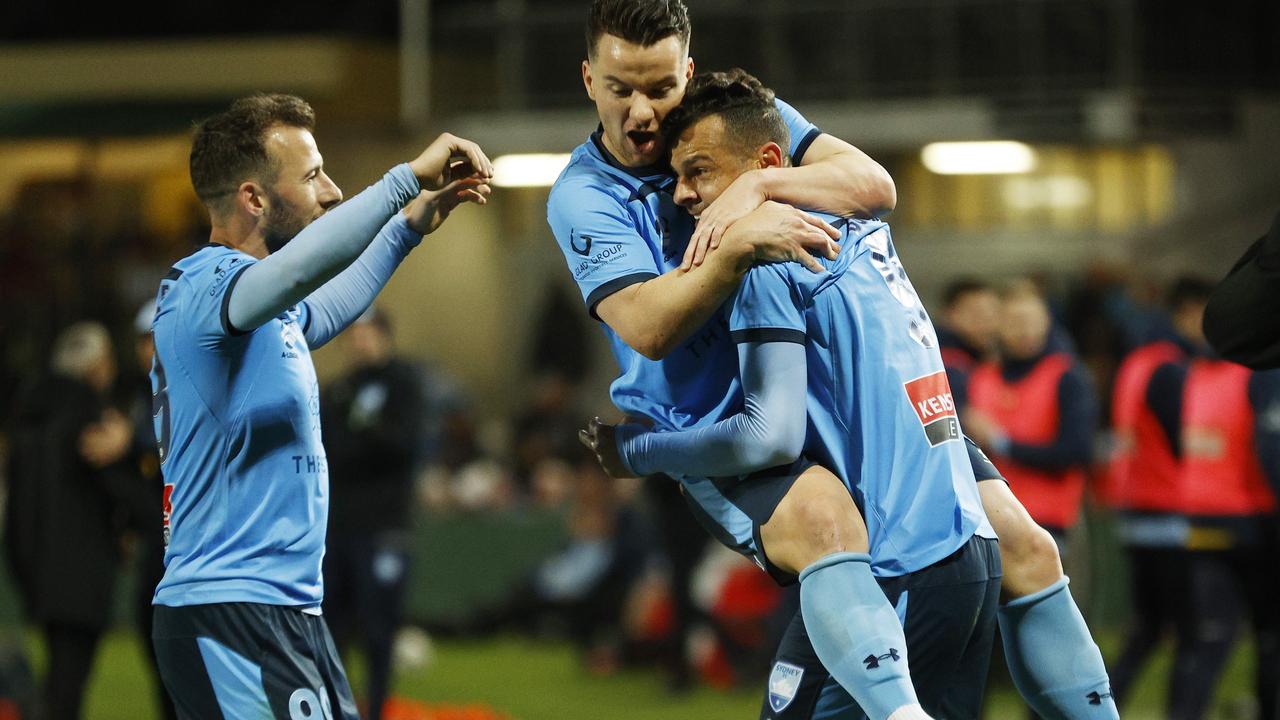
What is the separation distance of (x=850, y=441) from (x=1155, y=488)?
4577 millimetres

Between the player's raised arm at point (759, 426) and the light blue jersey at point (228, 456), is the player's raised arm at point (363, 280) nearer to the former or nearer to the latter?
the light blue jersey at point (228, 456)

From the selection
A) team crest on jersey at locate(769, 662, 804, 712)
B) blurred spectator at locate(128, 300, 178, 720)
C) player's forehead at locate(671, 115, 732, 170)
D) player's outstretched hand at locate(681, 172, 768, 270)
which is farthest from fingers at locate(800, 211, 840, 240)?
blurred spectator at locate(128, 300, 178, 720)

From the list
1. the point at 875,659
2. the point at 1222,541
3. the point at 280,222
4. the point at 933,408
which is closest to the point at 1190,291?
the point at 1222,541

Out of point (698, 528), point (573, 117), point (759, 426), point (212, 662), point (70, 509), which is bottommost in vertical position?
point (698, 528)

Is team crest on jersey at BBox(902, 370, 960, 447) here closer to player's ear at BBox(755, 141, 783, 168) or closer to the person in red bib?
player's ear at BBox(755, 141, 783, 168)

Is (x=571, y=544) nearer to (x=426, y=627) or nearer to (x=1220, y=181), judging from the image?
(x=426, y=627)

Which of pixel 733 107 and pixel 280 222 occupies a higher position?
pixel 733 107

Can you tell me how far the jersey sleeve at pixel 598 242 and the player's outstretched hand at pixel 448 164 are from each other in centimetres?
21

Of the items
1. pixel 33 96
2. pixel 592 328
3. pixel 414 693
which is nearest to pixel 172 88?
pixel 33 96

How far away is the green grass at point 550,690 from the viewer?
9109 millimetres

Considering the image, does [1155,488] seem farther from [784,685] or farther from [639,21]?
[639,21]

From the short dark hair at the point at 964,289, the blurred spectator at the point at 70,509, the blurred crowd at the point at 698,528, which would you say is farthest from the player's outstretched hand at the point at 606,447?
the short dark hair at the point at 964,289

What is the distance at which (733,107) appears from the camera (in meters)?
3.68

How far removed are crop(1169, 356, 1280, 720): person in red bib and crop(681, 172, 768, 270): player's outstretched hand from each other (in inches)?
177
